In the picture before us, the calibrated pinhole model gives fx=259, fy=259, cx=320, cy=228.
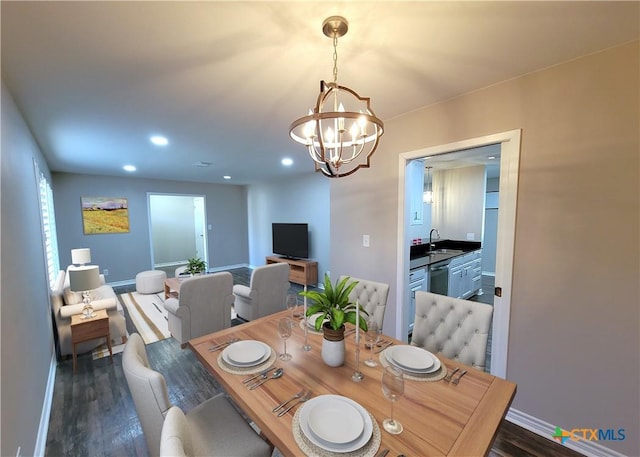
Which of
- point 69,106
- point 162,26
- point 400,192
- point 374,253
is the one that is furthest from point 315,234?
point 162,26

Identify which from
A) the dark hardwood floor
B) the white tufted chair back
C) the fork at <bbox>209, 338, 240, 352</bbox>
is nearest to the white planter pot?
the fork at <bbox>209, 338, 240, 352</bbox>

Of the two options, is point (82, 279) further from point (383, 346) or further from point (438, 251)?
point (438, 251)

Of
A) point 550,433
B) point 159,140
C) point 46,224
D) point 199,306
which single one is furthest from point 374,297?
point 46,224

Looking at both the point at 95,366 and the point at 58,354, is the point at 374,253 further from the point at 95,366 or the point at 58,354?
the point at 58,354

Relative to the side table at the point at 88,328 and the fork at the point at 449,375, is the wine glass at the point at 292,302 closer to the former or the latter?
the fork at the point at 449,375

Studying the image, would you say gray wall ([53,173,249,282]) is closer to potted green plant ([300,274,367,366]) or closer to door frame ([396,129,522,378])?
potted green plant ([300,274,367,366])

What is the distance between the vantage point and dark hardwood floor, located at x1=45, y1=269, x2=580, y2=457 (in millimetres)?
1712

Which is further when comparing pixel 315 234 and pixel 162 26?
pixel 315 234

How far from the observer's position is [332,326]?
1.35 meters

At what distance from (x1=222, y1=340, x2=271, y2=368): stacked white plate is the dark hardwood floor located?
1.02 m

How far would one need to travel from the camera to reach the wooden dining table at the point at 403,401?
91cm

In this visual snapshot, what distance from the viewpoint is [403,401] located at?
112cm

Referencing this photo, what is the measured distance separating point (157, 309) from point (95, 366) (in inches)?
61.6

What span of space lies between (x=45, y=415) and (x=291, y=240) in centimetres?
442
